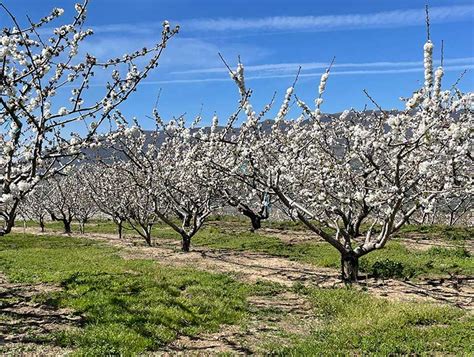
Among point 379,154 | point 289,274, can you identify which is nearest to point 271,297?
point 289,274

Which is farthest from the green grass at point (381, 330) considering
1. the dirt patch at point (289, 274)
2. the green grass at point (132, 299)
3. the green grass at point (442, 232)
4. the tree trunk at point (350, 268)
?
the green grass at point (442, 232)

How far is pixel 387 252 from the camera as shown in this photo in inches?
914

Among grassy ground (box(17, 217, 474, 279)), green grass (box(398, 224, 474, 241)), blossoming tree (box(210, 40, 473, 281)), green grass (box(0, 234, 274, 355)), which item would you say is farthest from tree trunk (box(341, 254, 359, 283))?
green grass (box(398, 224, 474, 241))

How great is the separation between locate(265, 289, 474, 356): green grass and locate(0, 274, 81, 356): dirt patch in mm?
5063

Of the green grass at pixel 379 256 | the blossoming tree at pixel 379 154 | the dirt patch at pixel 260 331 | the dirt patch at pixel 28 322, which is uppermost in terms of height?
the blossoming tree at pixel 379 154

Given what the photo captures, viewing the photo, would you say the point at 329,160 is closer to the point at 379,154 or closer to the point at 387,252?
the point at 379,154

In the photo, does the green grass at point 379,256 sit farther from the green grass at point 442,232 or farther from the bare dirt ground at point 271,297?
the green grass at point 442,232

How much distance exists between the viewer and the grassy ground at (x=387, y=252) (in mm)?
17938

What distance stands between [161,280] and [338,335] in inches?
306

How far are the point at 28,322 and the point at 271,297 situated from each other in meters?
7.36

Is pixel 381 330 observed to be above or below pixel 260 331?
above

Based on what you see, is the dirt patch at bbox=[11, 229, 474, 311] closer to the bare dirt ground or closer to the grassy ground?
the bare dirt ground

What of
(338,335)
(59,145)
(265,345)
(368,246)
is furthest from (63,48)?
(368,246)

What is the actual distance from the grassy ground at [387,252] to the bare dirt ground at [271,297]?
0.99 meters
